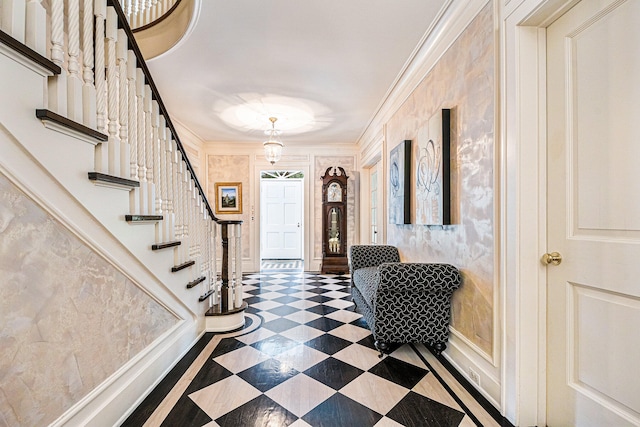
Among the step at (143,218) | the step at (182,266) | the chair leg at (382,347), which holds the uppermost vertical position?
the step at (143,218)

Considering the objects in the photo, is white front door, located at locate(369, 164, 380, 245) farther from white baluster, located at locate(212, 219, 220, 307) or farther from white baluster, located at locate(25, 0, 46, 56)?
white baluster, located at locate(25, 0, 46, 56)

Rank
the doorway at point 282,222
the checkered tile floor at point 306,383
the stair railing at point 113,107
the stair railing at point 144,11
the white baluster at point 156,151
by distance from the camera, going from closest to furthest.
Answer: the stair railing at point 113,107 < the checkered tile floor at point 306,383 < the white baluster at point 156,151 < the stair railing at point 144,11 < the doorway at point 282,222

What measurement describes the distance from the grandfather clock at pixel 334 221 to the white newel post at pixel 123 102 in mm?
3870

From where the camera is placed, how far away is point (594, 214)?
117 centimetres

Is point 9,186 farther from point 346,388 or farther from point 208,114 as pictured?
point 208,114

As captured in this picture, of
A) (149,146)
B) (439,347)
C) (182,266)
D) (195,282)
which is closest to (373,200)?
(439,347)

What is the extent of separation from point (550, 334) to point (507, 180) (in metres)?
0.76

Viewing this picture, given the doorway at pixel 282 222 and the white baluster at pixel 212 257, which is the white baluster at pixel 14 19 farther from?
the doorway at pixel 282 222

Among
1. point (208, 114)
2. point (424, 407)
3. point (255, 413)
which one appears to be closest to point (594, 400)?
point (424, 407)

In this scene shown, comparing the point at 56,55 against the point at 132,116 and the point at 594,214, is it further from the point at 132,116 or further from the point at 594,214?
the point at 594,214

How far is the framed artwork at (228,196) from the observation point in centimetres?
542

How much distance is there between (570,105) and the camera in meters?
1.25

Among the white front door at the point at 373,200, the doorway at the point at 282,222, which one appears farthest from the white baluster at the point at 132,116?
the doorway at the point at 282,222

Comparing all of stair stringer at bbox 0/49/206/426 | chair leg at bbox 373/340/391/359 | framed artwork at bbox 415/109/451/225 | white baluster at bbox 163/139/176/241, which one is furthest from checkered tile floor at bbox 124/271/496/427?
framed artwork at bbox 415/109/451/225
